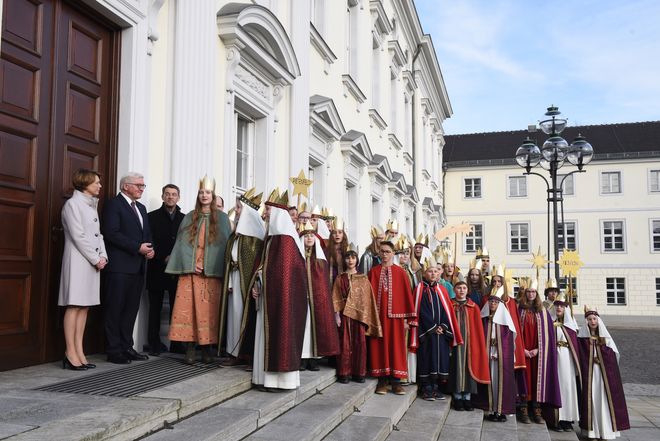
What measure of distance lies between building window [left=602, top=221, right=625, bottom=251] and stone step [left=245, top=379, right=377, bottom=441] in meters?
36.4

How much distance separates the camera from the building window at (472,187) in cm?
4228

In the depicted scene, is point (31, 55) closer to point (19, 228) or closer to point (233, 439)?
point (19, 228)

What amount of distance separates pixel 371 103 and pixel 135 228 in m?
11.2

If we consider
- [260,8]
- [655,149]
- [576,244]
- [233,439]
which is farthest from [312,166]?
[655,149]

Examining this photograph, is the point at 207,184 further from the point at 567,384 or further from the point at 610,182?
the point at 610,182

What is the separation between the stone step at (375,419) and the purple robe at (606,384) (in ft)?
9.30

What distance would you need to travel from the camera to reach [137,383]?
457cm

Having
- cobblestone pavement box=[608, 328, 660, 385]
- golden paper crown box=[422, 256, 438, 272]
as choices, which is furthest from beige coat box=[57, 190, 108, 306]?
cobblestone pavement box=[608, 328, 660, 385]

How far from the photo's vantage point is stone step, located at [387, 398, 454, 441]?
5.77 metres

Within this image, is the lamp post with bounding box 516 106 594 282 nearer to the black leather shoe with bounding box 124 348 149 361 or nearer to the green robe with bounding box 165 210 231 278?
A: the green robe with bounding box 165 210 231 278

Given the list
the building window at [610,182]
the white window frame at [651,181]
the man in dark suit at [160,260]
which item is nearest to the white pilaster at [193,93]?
the man in dark suit at [160,260]

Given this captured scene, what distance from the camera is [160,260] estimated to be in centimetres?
611

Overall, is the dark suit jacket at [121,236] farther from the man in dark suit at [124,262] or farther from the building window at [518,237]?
the building window at [518,237]

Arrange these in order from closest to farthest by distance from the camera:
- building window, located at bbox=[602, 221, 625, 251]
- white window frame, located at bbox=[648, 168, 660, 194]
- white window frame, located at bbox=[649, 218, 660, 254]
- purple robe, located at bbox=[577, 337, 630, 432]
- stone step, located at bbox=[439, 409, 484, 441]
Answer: stone step, located at bbox=[439, 409, 484, 441], purple robe, located at bbox=[577, 337, 630, 432], white window frame, located at bbox=[649, 218, 660, 254], white window frame, located at bbox=[648, 168, 660, 194], building window, located at bbox=[602, 221, 625, 251]
